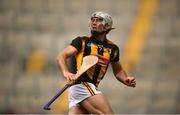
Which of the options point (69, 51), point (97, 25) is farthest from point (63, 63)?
point (97, 25)

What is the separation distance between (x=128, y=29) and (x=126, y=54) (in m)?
0.69

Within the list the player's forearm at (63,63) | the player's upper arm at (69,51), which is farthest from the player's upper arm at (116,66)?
the player's forearm at (63,63)

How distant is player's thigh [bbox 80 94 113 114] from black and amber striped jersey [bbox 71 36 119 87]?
187 millimetres

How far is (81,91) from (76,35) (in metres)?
6.98

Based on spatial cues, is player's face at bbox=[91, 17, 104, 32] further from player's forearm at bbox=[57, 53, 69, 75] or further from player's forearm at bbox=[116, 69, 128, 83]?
player's forearm at bbox=[116, 69, 128, 83]

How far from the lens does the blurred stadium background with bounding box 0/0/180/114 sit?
1305cm

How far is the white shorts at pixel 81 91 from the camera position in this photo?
694 centimetres

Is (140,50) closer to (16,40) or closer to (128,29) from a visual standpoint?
(128,29)

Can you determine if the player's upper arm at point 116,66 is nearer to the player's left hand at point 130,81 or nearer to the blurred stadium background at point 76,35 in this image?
the player's left hand at point 130,81

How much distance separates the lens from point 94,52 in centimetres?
688

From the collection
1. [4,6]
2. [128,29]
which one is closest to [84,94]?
[128,29]

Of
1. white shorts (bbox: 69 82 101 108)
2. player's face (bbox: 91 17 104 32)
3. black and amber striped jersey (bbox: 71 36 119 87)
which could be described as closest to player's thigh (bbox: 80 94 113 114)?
white shorts (bbox: 69 82 101 108)

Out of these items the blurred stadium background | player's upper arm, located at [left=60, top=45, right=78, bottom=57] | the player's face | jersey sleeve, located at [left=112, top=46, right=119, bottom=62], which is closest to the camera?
player's upper arm, located at [left=60, top=45, right=78, bottom=57]

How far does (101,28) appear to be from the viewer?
6.94 metres
